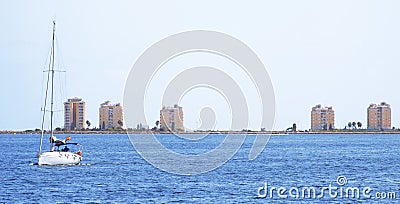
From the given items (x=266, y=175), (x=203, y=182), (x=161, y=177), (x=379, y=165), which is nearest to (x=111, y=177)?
(x=161, y=177)

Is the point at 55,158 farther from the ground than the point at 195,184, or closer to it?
farther from the ground

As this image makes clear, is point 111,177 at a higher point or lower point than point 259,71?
lower

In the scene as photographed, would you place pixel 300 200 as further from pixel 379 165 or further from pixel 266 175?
pixel 379 165

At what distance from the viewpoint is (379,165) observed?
283ft

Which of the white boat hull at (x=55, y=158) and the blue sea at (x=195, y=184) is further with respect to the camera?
the white boat hull at (x=55, y=158)

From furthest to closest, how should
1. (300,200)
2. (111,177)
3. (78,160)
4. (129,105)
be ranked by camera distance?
(129,105), (78,160), (111,177), (300,200)

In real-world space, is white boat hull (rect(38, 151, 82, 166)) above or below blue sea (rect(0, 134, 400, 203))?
above

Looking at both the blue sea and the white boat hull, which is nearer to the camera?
the blue sea

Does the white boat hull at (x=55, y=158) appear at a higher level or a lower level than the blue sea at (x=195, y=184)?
higher

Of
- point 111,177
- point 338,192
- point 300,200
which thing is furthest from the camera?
point 111,177

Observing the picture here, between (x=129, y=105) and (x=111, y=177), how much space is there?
72.4ft

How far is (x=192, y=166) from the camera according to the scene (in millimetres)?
83375

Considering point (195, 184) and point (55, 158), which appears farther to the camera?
point (55, 158)

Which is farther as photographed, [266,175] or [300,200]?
[266,175]
